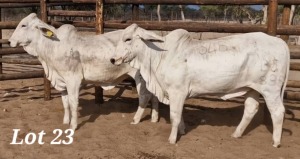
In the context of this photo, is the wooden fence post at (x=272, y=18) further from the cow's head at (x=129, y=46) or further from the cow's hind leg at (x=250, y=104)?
the cow's head at (x=129, y=46)

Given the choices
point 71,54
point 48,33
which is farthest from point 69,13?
point 71,54

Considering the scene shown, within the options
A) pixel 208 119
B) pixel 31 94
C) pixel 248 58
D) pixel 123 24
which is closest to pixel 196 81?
pixel 248 58

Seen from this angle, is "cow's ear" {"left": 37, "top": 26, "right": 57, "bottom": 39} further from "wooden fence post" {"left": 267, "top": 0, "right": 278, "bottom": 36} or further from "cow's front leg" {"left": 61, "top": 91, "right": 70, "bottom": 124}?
"wooden fence post" {"left": 267, "top": 0, "right": 278, "bottom": 36}

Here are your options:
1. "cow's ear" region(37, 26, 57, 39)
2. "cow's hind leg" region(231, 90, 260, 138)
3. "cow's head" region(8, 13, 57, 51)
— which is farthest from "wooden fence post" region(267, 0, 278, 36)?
"cow's head" region(8, 13, 57, 51)

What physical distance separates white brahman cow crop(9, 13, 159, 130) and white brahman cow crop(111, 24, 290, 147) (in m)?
0.68

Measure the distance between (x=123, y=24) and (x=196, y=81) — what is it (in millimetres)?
2256

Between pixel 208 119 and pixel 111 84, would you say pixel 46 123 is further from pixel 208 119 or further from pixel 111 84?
pixel 208 119

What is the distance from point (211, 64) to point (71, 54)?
1.93 m

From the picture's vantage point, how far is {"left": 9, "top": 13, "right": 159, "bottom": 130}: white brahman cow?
5.27m

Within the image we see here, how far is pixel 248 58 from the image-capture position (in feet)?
14.6

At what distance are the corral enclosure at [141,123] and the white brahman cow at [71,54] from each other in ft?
2.02

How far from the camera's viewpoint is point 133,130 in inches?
210

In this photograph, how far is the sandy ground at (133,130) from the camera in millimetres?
4441

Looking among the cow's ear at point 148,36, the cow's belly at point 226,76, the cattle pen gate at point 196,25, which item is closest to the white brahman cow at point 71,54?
the cow's ear at point 148,36
